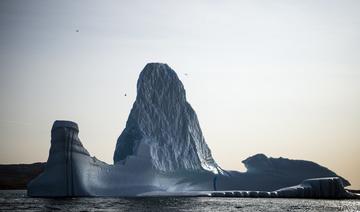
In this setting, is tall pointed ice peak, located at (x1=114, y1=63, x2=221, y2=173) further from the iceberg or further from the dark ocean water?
the dark ocean water

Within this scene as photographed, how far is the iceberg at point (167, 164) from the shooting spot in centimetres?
5609

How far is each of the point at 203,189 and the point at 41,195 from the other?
22710mm

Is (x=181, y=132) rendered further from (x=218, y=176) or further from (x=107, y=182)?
(x=107, y=182)

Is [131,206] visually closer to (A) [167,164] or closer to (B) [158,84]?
(A) [167,164]

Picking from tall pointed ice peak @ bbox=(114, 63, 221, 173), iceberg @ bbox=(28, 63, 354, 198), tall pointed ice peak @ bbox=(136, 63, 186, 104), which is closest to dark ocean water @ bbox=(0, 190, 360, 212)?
iceberg @ bbox=(28, 63, 354, 198)

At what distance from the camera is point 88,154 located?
56.8 meters

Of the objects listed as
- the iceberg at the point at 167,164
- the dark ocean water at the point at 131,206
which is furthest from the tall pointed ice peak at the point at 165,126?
the dark ocean water at the point at 131,206

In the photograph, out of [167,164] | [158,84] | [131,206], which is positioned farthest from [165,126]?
[131,206]

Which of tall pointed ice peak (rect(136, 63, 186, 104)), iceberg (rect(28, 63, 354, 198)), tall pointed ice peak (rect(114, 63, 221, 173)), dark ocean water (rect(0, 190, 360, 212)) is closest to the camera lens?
dark ocean water (rect(0, 190, 360, 212))

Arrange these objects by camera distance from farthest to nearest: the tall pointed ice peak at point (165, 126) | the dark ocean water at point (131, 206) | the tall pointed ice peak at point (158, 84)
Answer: the tall pointed ice peak at point (158, 84) < the tall pointed ice peak at point (165, 126) < the dark ocean water at point (131, 206)

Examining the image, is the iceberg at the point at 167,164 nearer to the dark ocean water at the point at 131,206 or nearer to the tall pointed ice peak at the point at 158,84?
the tall pointed ice peak at the point at 158,84

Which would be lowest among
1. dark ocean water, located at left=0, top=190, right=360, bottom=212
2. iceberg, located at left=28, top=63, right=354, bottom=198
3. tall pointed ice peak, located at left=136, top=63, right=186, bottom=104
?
dark ocean water, located at left=0, top=190, right=360, bottom=212

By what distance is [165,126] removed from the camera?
69.6 meters

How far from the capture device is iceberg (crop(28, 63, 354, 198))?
56094 mm
